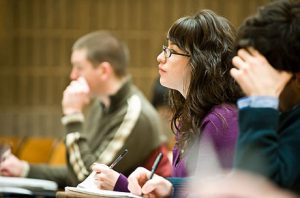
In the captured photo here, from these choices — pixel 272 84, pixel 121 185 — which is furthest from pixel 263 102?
pixel 121 185

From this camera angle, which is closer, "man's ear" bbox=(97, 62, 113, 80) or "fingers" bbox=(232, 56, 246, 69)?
"fingers" bbox=(232, 56, 246, 69)

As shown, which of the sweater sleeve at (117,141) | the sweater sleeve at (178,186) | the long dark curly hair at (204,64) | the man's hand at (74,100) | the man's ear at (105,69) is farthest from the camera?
the man's ear at (105,69)

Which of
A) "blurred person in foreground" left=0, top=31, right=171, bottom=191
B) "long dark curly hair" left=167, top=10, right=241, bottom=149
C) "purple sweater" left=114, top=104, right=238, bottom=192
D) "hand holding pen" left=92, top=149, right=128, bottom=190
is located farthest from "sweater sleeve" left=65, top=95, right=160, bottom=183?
"purple sweater" left=114, top=104, right=238, bottom=192

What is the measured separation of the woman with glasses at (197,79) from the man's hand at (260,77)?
1.83 feet

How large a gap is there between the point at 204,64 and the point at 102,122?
183 centimetres

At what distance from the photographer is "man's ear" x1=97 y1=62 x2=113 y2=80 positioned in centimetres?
419

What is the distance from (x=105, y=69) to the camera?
13.8 ft

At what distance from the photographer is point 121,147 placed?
12.5ft

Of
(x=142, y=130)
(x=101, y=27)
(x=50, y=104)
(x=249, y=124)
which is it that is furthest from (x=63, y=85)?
(x=249, y=124)

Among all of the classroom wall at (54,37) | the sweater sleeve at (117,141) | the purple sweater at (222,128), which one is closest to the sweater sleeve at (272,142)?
the purple sweater at (222,128)

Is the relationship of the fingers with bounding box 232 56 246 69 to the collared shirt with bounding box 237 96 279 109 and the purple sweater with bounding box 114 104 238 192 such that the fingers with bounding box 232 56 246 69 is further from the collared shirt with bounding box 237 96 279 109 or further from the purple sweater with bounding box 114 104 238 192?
the purple sweater with bounding box 114 104 238 192

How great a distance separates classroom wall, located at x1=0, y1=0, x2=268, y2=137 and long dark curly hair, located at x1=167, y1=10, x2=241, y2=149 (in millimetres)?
5476

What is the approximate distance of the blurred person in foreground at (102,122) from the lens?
12.3 ft

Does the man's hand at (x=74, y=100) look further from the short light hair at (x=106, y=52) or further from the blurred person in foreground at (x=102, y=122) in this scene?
the short light hair at (x=106, y=52)
